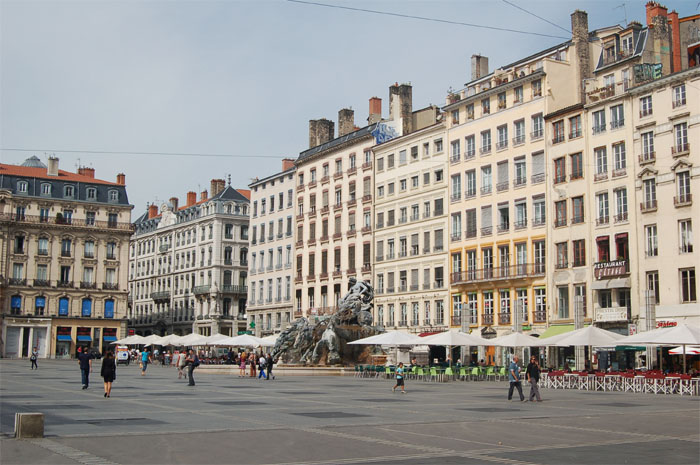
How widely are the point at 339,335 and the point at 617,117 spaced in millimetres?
21166

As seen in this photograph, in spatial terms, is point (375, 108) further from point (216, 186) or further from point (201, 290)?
point (216, 186)

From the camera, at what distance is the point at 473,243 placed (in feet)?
203

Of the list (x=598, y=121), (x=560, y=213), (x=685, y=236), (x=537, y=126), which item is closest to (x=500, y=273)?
(x=560, y=213)

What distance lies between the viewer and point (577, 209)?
2124 inches

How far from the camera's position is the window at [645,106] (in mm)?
49438

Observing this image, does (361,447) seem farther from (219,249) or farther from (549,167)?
(219,249)

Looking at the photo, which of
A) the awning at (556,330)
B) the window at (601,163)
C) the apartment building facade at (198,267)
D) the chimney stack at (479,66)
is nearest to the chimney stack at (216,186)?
the apartment building facade at (198,267)

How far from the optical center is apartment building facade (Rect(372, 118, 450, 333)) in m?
65.2

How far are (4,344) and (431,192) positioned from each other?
159 feet

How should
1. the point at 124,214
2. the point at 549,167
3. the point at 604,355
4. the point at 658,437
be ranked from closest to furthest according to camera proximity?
the point at 658,437
the point at 604,355
the point at 549,167
the point at 124,214

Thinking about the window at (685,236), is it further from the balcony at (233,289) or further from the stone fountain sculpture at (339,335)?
the balcony at (233,289)

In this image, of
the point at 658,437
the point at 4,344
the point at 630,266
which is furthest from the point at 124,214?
the point at 658,437

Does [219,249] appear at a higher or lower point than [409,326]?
higher

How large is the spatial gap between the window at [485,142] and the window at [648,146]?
44.7 ft
